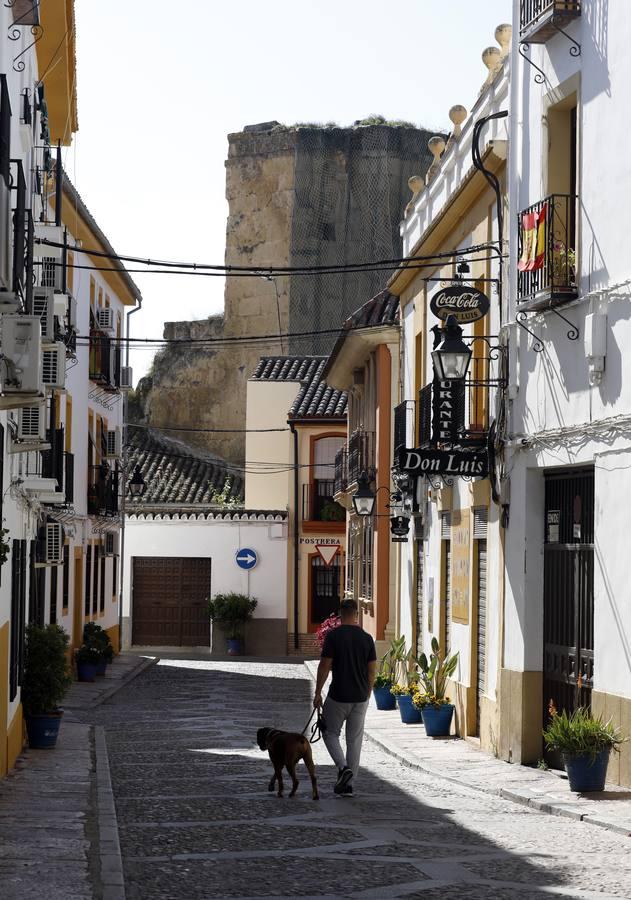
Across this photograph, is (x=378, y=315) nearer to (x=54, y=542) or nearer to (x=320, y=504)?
(x=54, y=542)

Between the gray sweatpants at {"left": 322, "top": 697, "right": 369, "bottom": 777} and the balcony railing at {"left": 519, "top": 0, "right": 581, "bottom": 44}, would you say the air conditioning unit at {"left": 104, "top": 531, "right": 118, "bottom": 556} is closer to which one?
the balcony railing at {"left": 519, "top": 0, "right": 581, "bottom": 44}

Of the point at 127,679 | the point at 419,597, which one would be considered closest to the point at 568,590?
the point at 419,597

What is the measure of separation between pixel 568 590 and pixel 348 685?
103 inches

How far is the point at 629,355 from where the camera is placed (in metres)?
12.1

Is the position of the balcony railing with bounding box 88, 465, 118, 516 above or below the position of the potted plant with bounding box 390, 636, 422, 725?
above

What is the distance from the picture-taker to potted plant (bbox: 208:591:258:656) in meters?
40.4

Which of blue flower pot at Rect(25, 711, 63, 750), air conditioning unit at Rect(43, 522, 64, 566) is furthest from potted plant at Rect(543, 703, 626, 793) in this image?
air conditioning unit at Rect(43, 522, 64, 566)

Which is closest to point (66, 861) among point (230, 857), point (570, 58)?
point (230, 857)

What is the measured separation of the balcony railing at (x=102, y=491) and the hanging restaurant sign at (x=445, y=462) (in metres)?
16.9

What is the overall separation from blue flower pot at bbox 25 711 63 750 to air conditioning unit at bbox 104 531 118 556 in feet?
60.8

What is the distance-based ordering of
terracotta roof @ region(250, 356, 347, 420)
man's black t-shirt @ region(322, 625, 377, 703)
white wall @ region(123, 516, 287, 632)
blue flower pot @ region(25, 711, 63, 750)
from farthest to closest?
1. terracotta roof @ region(250, 356, 347, 420)
2. white wall @ region(123, 516, 287, 632)
3. blue flower pot @ region(25, 711, 63, 750)
4. man's black t-shirt @ region(322, 625, 377, 703)

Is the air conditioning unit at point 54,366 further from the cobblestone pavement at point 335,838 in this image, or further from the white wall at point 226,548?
the white wall at point 226,548

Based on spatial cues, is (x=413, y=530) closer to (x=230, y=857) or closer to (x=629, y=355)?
(x=629, y=355)

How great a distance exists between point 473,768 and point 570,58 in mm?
6796
